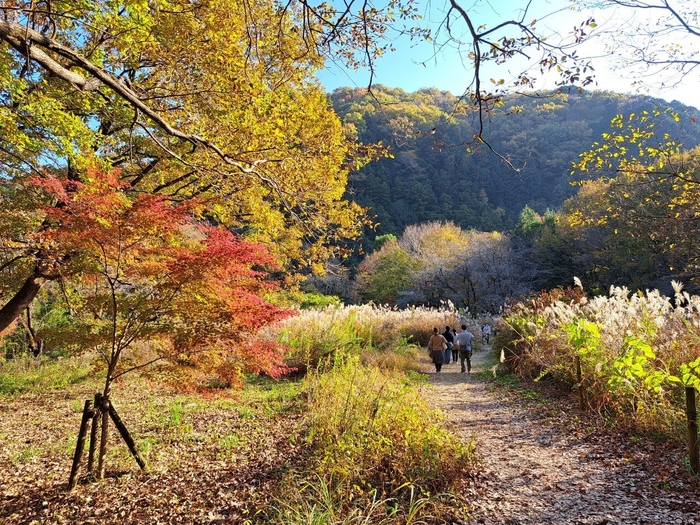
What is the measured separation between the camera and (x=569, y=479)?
3289mm

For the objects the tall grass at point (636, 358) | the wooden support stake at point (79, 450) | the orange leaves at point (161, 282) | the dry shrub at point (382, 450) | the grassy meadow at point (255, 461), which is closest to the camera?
the grassy meadow at point (255, 461)

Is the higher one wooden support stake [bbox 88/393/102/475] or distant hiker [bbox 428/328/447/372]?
wooden support stake [bbox 88/393/102/475]

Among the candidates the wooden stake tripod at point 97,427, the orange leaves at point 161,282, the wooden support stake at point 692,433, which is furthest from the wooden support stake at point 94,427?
the wooden support stake at point 692,433

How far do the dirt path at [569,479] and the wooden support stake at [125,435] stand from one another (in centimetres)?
295

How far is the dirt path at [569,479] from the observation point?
8.89 ft

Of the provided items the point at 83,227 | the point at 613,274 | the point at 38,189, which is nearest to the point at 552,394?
the point at 83,227

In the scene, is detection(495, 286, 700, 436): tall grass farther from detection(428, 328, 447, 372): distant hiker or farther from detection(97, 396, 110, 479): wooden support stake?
detection(97, 396, 110, 479): wooden support stake

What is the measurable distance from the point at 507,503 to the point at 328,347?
241 inches

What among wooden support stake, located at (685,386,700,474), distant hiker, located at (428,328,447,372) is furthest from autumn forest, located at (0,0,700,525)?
distant hiker, located at (428,328,447,372)

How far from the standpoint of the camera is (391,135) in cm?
402

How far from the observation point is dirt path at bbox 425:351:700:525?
107 inches

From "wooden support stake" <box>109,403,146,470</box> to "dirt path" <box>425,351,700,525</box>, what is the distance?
2.95 metres

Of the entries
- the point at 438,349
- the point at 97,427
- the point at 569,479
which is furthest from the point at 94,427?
the point at 438,349

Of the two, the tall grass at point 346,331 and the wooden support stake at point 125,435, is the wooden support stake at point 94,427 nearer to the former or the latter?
the wooden support stake at point 125,435
